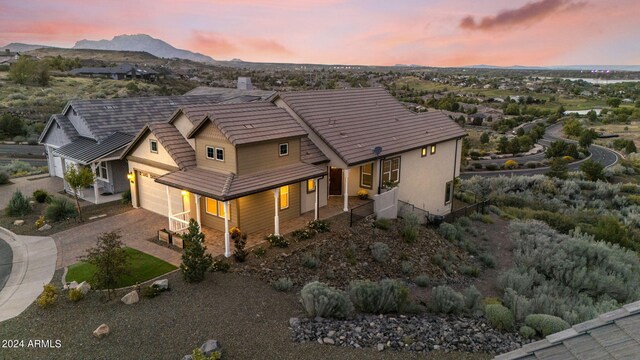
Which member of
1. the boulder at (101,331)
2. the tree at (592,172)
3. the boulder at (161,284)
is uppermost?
the boulder at (161,284)

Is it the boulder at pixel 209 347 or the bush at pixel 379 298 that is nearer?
the boulder at pixel 209 347

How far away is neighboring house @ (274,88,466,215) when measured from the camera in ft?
73.2

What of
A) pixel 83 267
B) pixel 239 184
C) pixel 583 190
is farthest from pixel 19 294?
pixel 583 190

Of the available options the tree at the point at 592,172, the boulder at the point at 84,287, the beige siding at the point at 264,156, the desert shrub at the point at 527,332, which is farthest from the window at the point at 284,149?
the tree at the point at 592,172

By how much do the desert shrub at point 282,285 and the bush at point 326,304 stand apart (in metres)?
1.76

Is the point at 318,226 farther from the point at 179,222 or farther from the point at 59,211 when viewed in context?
the point at 59,211

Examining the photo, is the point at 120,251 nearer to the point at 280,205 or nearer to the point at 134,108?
the point at 280,205

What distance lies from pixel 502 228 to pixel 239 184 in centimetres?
1869

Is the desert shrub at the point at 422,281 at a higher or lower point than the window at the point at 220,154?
lower

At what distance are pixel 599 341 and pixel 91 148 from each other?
1096 inches

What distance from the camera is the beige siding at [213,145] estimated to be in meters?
17.9

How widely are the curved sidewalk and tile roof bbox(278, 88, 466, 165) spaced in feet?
42.9

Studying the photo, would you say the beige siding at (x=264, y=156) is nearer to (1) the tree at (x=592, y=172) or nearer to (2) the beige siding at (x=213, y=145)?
(2) the beige siding at (x=213, y=145)

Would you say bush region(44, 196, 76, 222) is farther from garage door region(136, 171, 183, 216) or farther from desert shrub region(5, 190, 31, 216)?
garage door region(136, 171, 183, 216)
